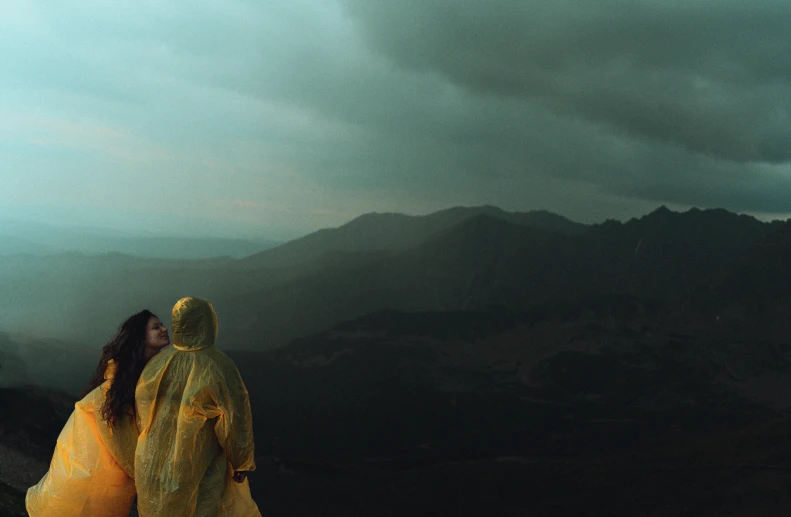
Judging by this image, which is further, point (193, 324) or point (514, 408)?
point (514, 408)

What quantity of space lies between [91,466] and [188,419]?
1.02 meters

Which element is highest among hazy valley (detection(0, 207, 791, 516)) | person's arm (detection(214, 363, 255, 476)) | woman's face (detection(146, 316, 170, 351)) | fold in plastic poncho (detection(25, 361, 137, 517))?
woman's face (detection(146, 316, 170, 351))

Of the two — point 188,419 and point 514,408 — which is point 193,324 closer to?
point 188,419

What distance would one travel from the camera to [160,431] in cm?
482

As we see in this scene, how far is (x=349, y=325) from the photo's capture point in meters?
183

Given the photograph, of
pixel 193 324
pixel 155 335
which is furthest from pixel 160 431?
pixel 193 324

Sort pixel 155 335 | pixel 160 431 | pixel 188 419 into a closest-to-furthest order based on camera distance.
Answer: pixel 188 419 < pixel 160 431 < pixel 155 335

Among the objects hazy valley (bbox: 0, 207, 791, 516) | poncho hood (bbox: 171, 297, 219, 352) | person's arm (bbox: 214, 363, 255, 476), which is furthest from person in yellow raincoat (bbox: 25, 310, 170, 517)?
hazy valley (bbox: 0, 207, 791, 516)

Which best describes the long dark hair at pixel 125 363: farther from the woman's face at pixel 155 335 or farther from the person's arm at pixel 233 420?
the person's arm at pixel 233 420

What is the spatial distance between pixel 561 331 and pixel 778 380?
58623 mm

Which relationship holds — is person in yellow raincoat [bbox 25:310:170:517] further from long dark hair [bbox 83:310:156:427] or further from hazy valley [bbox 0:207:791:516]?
hazy valley [bbox 0:207:791:516]

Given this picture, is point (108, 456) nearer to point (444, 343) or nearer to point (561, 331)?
point (444, 343)

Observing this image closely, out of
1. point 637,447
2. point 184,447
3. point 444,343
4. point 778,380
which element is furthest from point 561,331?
point 184,447

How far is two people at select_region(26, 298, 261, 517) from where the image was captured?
4758 mm
